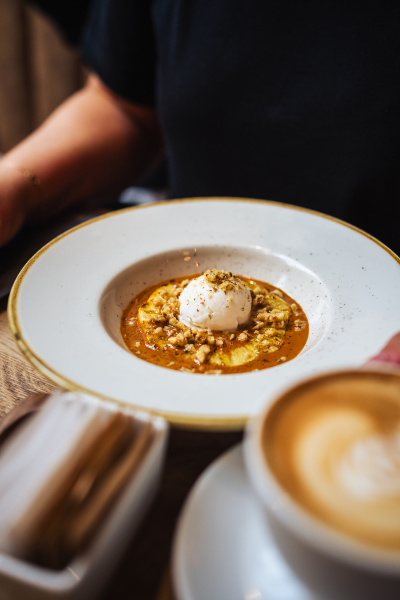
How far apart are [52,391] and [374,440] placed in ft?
1.75

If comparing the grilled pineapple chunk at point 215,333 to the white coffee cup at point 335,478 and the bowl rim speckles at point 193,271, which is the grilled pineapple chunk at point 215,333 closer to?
the bowl rim speckles at point 193,271

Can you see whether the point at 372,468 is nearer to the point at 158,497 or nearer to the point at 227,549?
the point at 227,549

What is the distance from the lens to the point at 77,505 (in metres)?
0.45

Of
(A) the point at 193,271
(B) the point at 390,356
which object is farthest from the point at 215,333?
(B) the point at 390,356

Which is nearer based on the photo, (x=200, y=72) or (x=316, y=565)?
(x=316, y=565)

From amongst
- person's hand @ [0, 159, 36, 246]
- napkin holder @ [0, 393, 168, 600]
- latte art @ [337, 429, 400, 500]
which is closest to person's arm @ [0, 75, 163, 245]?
person's hand @ [0, 159, 36, 246]

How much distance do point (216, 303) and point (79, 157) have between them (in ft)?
2.72

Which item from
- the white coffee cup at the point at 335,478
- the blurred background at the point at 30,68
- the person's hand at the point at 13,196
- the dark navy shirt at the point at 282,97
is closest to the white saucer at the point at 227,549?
the white coffee cup at the point at 335,478

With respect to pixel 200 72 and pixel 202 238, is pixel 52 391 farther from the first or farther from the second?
pixel 200 72

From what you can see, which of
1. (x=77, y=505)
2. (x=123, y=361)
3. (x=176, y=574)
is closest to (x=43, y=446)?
(x=77, y=505)

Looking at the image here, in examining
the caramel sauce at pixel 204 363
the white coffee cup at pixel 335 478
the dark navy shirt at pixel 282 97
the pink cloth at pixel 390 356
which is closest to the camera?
the white coffee cup at pixel 335 478

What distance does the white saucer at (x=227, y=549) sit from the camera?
1.55 feet

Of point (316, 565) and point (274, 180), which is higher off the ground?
point (316, 565)

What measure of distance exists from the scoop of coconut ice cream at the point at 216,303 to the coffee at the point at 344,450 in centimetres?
51
